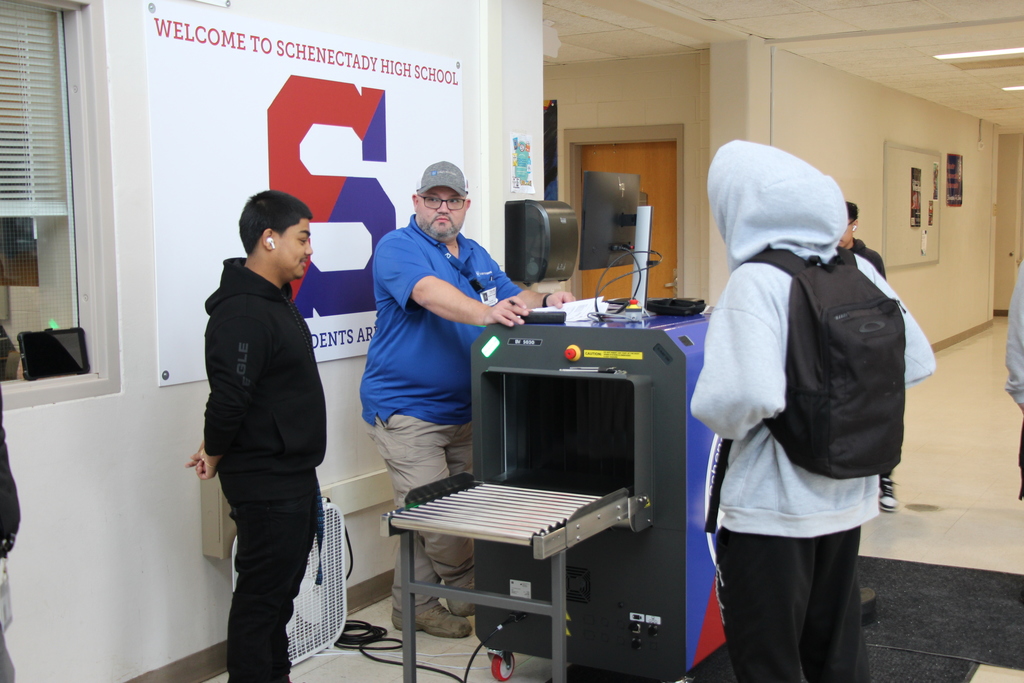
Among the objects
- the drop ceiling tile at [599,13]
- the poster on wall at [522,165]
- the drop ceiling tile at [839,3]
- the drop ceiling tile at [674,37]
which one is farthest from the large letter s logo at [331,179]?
the drop ceiling tile at [674,37]

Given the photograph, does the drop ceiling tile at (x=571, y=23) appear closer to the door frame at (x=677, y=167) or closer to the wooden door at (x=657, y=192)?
the door frame at (x=677, y=167)

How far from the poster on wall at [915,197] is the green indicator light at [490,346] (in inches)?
306

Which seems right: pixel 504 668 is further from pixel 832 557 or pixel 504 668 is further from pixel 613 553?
pixel 832 557

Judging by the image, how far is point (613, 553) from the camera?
2.41 metres

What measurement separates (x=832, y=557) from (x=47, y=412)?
181 cm

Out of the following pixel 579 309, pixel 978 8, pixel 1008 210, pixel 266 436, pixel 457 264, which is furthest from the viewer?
pixel 1008 210

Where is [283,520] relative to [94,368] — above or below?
below

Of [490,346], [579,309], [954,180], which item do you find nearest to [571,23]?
[579,309]

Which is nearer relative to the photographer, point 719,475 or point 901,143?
point 719,475

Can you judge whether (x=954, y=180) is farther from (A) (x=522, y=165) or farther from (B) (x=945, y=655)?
(B) (x=945, y=655)

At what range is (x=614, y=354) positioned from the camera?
2.30 meters

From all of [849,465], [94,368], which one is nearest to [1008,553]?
[849,465]

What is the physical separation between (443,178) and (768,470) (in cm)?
147

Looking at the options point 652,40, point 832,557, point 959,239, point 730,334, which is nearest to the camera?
point 730,334
